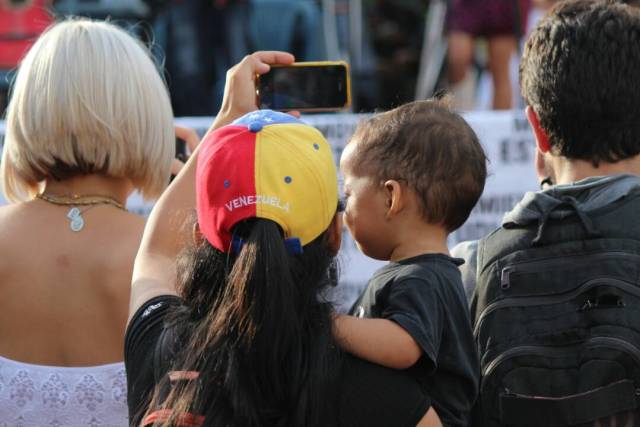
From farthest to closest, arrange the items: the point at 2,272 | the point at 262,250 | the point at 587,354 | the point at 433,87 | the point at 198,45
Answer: the point at 433,87 < the point at 198,45 < the point at 2,272 < the point at 587,354 < the point at 262,250

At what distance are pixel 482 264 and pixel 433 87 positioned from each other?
5.75 metres

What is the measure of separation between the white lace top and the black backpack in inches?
36.5

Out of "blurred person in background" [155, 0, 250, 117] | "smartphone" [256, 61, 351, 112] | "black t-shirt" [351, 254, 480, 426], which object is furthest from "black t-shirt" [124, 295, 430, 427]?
"blurred person in background" [155, 0, 250, 117]

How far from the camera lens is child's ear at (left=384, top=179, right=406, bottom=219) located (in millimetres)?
2217

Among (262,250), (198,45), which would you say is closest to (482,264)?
(262,250)

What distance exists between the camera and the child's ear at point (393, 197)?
7.27ft

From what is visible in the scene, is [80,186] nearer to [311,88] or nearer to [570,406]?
[311,88]

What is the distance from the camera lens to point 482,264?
236 centimetres

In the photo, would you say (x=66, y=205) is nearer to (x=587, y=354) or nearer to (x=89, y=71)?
(x=89, y=71)

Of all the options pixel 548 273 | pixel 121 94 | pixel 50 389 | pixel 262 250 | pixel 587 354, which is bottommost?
pixel 50 389

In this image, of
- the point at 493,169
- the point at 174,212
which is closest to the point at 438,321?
the point at 174,212

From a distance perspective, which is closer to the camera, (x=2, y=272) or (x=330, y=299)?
(x=330, y=299)

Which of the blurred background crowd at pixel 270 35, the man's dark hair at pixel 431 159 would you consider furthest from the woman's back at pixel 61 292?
the blurred background crowd at pixel 270 35

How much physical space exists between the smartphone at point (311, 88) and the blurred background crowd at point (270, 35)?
4.75 meters
